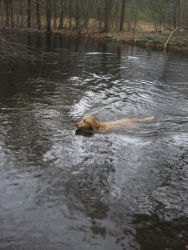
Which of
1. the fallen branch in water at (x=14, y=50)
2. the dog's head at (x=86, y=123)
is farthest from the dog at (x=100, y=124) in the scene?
the fallen branch in water at (x=14, y=50)

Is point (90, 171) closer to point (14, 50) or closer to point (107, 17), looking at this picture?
Answer: point (14, 50)

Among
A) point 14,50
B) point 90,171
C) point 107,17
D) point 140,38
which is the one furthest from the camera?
point 107,17

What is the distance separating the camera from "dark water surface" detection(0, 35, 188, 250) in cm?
358

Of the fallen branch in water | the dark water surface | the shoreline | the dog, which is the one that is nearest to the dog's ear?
the dog

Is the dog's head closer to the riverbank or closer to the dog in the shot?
the dog

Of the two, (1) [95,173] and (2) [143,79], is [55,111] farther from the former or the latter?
(2) [143,79]

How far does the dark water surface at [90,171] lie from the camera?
3.58 metres

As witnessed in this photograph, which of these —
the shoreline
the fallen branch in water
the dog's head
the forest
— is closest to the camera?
the fallen branch in water

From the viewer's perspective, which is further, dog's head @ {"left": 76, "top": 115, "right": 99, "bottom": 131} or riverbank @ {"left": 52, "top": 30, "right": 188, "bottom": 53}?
riverbank @ {"left": 52, "top": 30, "right": 188, "bottom": 53}

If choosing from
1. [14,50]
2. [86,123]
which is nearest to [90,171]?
[86,123]

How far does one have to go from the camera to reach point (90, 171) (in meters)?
4.99

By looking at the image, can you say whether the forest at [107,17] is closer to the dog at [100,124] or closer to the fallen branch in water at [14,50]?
the fallen branch in water at [14,50]

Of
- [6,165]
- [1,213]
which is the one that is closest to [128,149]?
[6,165]

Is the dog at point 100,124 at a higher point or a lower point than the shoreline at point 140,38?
lower
